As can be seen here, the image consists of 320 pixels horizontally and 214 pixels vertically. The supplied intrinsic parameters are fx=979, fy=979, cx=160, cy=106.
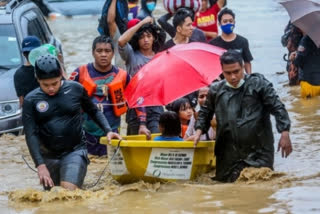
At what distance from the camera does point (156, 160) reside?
9227 mm

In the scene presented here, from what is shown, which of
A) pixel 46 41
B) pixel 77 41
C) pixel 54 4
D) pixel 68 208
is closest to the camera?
pixel 68 208

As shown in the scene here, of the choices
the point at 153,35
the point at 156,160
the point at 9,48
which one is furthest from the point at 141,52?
the point at 9,48

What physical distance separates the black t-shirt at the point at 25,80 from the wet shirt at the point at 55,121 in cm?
223

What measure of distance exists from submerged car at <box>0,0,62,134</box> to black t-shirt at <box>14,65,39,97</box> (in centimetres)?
149

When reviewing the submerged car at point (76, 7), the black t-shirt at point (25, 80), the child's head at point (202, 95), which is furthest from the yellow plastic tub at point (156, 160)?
the submerged car at point (76, 7)

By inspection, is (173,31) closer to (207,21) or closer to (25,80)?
(207,21)

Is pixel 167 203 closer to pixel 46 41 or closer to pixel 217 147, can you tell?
pixel 217 147

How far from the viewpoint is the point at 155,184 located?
9.37 m

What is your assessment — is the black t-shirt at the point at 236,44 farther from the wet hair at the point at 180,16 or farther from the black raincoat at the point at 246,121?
the black raincoat at the point at 246,121

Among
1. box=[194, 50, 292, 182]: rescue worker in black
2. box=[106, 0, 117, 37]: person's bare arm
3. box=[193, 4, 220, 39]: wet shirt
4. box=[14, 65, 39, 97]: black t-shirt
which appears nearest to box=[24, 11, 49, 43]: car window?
box=[193, 4, 220, 39]: wet shirt

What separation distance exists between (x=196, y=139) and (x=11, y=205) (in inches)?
71.8

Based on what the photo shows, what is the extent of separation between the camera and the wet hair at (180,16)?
12148 mm

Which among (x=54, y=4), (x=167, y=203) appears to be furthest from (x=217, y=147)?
(x=54, y=4)

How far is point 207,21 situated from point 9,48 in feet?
10.4
